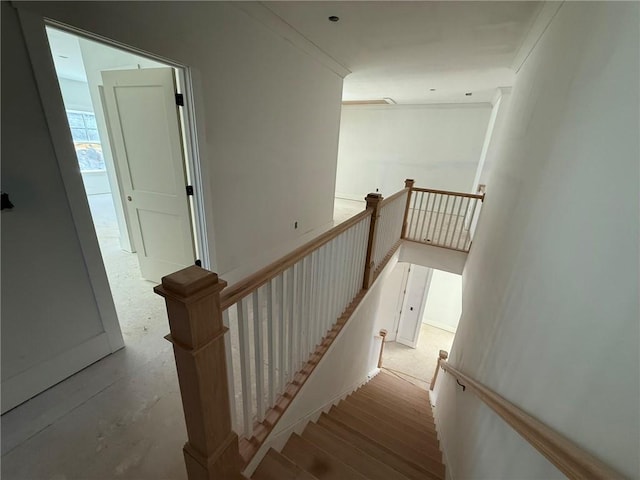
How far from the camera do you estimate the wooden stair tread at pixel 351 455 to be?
5.27ft

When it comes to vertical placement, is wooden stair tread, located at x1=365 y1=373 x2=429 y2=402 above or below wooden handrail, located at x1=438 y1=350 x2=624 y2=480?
below

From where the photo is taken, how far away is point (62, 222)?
143cm

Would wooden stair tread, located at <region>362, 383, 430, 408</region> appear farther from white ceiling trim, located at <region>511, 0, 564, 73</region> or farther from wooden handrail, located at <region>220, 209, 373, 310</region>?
white ceiling trim, located at <region>511, 0, 564, 73</region>

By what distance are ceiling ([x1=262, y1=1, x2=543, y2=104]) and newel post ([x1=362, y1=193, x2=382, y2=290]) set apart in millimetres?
1480

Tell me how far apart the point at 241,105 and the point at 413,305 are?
226 inches

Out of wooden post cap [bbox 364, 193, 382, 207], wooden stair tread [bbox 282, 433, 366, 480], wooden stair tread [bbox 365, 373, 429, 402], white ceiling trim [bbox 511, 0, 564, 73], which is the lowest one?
wooden stair tread [bbox 365, 373, 429, 402]

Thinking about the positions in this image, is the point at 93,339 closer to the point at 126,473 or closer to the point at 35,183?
the point at 126,473

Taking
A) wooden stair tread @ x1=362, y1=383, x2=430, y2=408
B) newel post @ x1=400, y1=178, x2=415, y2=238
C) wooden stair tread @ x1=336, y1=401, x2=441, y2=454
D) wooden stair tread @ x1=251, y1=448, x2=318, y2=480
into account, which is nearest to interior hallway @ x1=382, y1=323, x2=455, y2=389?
wooden stair tread @ x1=362, y1=383, x2=430, y2=408

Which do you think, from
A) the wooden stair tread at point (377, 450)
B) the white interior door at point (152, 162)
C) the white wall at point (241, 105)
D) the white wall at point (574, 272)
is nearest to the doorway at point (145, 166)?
the white interior door at point (152, 162)

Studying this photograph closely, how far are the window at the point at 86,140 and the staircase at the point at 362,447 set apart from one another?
26.0ft

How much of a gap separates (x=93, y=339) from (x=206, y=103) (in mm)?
1835

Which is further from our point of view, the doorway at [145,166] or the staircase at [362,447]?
the doorway at [145,166]

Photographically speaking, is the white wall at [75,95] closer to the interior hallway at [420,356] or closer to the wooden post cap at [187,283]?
the wooden post cap at [187,283]

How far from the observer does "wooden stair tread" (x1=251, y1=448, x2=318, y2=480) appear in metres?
1.25
